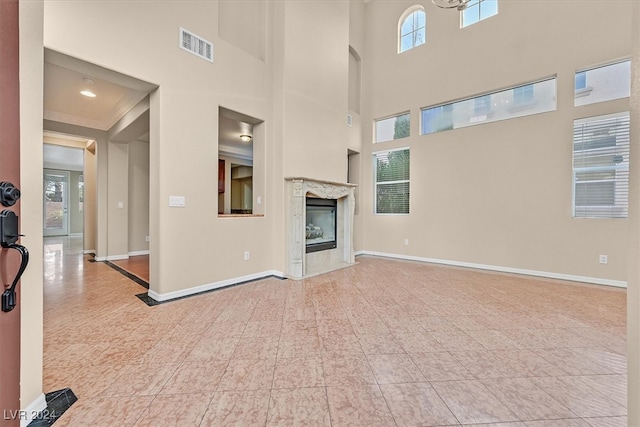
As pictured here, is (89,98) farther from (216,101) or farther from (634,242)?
(634,242)

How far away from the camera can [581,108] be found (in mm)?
3938

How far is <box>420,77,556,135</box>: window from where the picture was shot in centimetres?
431

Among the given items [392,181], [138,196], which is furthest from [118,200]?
[392,181]

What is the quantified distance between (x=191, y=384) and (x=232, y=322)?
3.02 feet

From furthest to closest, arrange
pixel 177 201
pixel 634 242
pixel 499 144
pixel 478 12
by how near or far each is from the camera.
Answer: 1. pixel 478 12
2. pixel 499 144
3. pixel 177 201
4. pixel 634 242

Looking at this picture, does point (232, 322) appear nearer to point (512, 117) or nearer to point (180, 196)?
point (180, 196)

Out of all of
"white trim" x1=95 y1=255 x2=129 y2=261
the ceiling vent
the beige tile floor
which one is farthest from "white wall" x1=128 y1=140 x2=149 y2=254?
the ceiling vent

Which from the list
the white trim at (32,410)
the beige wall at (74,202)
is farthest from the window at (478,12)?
the beige wall at (74,202)

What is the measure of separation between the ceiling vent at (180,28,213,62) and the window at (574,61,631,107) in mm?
5206

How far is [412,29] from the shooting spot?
5.78 meters

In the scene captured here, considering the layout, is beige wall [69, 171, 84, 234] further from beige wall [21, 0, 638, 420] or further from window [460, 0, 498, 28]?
window [460, 0, 498, 28]

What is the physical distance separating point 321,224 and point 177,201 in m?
2.53

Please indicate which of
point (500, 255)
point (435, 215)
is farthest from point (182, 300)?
point (500, 255)

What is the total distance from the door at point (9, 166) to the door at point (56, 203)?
40.1 ft
